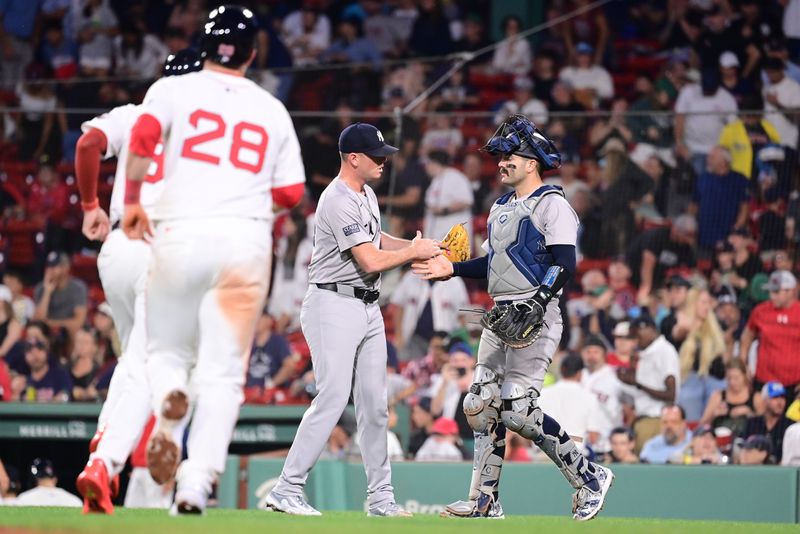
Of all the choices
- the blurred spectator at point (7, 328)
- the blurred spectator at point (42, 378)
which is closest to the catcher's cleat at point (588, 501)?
the blurred spectator at point (42, 378)

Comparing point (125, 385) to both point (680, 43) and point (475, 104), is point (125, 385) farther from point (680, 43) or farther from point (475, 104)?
point (680, 43)

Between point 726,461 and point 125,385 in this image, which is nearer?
point 125,385

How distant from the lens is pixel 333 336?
743 centimetres

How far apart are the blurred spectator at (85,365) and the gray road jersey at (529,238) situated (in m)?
6.08

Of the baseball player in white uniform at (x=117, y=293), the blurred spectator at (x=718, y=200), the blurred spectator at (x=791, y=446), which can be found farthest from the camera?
the blurred spectator at (x=718, y=200)

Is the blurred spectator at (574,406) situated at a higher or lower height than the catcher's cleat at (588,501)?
lower

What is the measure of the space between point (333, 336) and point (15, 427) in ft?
18.3

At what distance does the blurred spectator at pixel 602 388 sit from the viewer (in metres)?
11.2

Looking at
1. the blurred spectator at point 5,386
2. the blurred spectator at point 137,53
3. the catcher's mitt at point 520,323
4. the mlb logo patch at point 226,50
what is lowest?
the blurred spectator at point 5,386

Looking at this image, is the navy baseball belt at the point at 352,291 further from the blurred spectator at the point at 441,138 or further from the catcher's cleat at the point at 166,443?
the blurred spectator at the point at 441,138

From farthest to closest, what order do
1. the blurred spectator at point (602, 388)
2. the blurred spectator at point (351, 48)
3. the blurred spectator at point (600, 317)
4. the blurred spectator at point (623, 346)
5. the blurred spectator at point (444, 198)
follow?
the blurred spectator at point (351, 48)
the blurred spectator at point (444, 198)
the blurred spectator at point (600, 317)
the blurred spectator at point (623, 346)
the blurred spectator at point (602, 388)

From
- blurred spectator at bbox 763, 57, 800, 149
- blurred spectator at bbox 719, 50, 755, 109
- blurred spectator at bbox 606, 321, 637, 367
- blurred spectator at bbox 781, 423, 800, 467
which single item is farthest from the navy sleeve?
blurred spectator at bbox 719, 50, 755, 109

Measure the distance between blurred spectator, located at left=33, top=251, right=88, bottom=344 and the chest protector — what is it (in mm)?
7957

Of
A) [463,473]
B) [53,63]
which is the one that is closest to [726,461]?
[463,473]
